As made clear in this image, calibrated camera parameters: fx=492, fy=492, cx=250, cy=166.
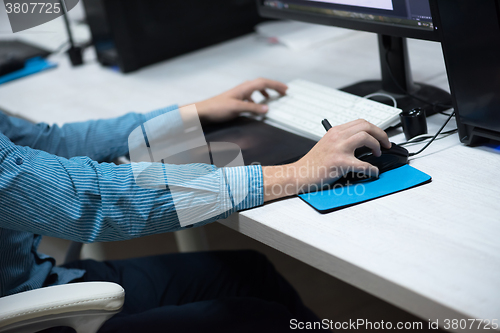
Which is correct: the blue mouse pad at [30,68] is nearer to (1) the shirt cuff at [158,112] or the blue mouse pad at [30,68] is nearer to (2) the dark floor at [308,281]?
(2) the dark floor at [308,281]

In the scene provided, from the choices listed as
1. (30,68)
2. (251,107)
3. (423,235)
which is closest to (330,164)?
(423,235)

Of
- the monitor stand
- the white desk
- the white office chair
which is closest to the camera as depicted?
the white desk

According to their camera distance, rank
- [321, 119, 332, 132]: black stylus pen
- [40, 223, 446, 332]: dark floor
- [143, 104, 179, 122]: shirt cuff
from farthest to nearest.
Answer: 1. [40, 223, 446, 332]: dark floor
2. [143, 104, 179, 122]: shirt cuff
3. [321, 119, 332, 132]: black stylus pen

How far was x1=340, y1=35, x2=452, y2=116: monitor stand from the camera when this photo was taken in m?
0.95

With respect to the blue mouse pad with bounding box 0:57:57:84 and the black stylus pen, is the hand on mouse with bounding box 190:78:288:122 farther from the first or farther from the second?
the blue mouse pad with bounding box 0:57:57:84

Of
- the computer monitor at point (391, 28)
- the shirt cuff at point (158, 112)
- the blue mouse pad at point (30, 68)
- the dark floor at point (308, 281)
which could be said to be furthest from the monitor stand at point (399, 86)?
the blue mouse pad at point (30, 68)

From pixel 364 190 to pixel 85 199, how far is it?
0.40 meters

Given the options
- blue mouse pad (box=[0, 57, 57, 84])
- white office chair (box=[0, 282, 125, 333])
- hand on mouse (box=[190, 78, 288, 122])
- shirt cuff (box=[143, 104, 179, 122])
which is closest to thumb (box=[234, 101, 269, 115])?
hand on mouse (box=[190, 78, 288, 122])

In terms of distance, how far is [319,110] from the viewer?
940 millimetres

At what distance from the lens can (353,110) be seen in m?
0.90

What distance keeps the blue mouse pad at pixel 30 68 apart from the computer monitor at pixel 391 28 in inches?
36.5

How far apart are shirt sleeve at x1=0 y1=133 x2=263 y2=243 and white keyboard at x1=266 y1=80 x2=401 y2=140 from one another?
8.4 inches

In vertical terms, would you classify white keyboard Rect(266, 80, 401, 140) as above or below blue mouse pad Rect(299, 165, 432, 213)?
above

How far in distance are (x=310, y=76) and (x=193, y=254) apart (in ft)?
1.73
